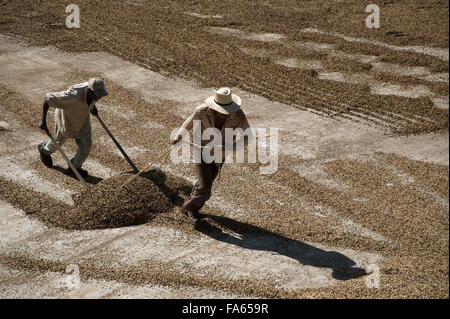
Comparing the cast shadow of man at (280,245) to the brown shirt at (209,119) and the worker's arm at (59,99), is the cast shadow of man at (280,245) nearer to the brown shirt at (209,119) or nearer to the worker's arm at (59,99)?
the brown shirt at (209,119)

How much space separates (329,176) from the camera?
29.4 ft

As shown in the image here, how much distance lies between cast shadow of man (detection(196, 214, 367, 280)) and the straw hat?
1548 mm

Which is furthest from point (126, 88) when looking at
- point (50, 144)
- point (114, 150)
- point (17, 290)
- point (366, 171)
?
point (17, 290)

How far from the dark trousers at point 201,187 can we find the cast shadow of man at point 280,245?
0.98ft

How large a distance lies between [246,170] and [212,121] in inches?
79.4

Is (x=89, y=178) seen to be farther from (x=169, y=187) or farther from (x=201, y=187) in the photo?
(x=201, y=187)

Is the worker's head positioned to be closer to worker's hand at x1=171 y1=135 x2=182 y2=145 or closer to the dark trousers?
worker's hand at x1=171 y1=135 x2=182 y2=145

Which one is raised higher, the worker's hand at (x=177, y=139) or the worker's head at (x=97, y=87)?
the worker's head at (x=97, y=87)

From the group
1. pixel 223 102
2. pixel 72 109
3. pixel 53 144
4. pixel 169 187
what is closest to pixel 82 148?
pixel 53 144

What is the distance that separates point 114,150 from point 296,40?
21.6ft

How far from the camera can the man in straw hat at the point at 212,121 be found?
7.18 metres

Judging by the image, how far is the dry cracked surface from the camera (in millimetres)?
6800

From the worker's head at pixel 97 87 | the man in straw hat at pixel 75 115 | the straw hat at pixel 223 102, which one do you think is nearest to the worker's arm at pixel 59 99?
the man in straw hat at pixel 75 115

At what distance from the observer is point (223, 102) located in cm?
719
